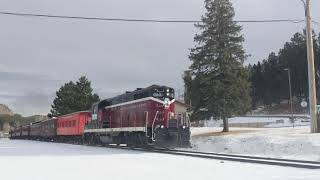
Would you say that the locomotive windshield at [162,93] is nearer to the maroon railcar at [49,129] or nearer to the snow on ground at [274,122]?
the maroon railcar at [49,129]

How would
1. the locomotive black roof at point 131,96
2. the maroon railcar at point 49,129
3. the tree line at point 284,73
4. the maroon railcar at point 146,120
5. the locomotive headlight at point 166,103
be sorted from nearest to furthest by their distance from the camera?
1. the maroon railcar at point 146,120
2. the locomotive headlight at point 166,103
3. the locomotive black roof at point 131,96
4. the maroon railcar at point 49,129
5. the tree line at point 284,73

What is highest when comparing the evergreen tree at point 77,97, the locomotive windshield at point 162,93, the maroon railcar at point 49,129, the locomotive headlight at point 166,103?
the evergreen tree at point 77,97

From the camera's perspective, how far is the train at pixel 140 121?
98.3 feet

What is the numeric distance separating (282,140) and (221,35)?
18.9 metres

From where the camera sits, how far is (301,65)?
110m

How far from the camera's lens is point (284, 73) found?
11769 centimetres

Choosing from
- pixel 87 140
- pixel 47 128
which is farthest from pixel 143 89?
pixel 47 128

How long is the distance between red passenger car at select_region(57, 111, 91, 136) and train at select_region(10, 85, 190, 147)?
172 cm

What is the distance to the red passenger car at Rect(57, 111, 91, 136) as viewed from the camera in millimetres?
47844

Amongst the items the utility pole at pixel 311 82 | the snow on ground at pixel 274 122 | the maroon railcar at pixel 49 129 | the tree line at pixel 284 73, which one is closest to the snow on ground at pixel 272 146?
the utility pole at pixel 311 82

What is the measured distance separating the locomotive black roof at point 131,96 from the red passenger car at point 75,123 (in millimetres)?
7309

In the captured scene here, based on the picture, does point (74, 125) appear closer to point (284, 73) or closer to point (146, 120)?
point (146, 120)

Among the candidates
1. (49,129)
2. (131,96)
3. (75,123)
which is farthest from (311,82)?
(49,129)

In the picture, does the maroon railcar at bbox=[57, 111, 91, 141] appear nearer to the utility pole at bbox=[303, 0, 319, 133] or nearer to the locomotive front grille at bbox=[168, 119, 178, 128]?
the locomotive front grille at bbox=[168, 119, 178, 128]
